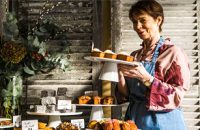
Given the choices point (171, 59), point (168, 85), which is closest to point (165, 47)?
point (171, 59)

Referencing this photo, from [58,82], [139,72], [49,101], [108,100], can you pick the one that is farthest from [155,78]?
[58,82]

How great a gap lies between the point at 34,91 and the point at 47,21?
1.57 feet

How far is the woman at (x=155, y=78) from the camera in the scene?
1698mm

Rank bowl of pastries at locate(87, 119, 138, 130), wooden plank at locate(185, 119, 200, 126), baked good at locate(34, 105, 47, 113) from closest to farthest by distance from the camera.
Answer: bowl of pastries at locate(87, 119, 138, 130) < baked good at locate(34, 105, 47, 113) < wooden plank at locate(185, 119, 200, 126)

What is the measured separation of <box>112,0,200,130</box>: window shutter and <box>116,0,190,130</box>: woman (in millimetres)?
457

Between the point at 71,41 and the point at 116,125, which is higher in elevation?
the point at 71,41

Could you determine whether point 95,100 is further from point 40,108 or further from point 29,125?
point 29,125

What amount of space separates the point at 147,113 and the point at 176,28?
0.81 m

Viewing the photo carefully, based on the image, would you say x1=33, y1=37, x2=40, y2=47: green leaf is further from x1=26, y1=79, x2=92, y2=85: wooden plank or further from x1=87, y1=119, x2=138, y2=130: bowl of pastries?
x1=87, y1=119, x2=138, y2=130: bowl of pastries

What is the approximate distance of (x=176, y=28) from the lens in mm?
2383

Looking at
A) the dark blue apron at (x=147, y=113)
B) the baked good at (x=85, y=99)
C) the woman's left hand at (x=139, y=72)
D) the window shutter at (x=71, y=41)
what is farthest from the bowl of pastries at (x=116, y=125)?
the window shutter at (x=71, y=41)

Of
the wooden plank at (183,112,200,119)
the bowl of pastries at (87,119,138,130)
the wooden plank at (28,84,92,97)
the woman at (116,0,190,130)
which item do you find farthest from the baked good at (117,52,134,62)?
the wooden plank at (183,112,200,119)

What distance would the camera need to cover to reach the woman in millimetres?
1698

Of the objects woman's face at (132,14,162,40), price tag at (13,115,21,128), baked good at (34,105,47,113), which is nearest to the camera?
woman's face at (132,14,162,40)
